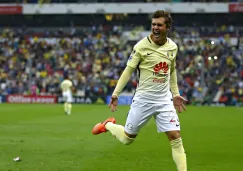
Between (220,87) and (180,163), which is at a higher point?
(180,163)

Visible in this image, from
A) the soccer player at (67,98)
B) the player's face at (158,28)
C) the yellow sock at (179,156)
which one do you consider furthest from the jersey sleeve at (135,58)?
the soccer player at (67,98)

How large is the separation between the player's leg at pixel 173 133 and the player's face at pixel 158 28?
124cm

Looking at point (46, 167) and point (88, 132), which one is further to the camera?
point (88, 132)

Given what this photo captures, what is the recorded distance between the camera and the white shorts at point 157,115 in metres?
8.92

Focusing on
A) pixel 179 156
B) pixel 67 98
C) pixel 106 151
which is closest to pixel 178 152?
pixel 179 156

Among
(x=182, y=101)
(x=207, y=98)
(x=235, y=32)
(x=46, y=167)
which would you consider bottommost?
(x=207, y=98)

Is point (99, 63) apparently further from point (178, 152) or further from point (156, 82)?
point (178, 152)

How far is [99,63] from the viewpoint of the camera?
49719 mm

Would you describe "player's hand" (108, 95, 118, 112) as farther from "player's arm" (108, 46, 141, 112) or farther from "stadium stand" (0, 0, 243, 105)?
"stadium stand" (0, 0, 243, 105)

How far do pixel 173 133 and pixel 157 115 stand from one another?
44 centimetres

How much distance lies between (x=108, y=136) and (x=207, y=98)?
28.4m

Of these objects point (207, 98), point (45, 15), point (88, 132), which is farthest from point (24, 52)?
point (88, 132)

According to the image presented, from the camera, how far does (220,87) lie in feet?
148

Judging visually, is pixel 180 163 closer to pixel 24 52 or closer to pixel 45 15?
pixel 24 52
